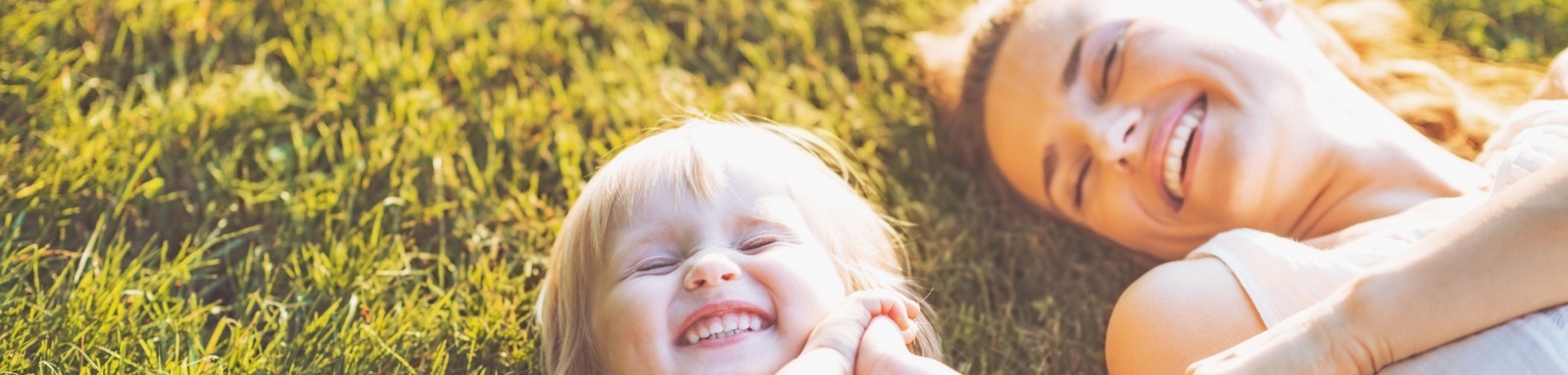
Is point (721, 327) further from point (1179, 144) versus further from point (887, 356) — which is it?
point (1179, 144)

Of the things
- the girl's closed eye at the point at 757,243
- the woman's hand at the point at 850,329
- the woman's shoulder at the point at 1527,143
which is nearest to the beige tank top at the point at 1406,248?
the woman's shoulder at the point at 1527,143

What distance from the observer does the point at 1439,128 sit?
3543 millimetres

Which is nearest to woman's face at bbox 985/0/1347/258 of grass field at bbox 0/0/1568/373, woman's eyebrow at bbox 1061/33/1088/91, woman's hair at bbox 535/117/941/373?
woman's eyebrow at bbox 1061/33/1088/91

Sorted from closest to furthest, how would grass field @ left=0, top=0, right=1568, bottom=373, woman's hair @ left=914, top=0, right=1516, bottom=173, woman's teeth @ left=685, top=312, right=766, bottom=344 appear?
woman's teeth @ left=685, top=312, right=766, bottom=344, grass field @ left=0, top=0, right=1568, bottom=373, woman's hair @ left=914, top=0, right=1516, bottom=173

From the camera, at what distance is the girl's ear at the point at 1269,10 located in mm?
3240

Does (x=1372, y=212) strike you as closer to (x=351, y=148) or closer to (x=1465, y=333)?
(x=1465, y=333)

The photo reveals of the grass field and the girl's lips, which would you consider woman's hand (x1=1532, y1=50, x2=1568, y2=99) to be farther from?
the girl's lips

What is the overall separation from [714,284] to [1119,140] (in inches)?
48.7

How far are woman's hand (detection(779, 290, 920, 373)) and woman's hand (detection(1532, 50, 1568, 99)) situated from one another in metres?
1.90

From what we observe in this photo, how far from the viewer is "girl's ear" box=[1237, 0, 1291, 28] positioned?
3.24 metres

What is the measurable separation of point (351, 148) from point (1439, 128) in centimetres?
330

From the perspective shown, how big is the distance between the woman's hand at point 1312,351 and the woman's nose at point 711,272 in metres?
0.94

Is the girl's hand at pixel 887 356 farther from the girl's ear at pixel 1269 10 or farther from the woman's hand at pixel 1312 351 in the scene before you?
the girl's ear at pixel 1269 10

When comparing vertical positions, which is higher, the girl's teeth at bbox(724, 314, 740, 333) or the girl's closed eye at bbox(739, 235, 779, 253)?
the girl's closed eye at bbox(739, 235, 779, 253)
